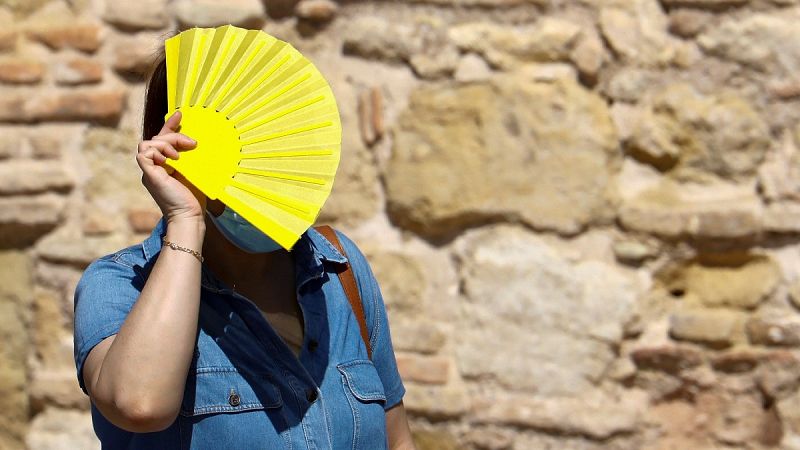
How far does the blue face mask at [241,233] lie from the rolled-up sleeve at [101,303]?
0.15m

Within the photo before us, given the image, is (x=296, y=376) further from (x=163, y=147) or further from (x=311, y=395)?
(x=163, y=147)

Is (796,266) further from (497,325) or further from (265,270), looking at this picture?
(265,270)

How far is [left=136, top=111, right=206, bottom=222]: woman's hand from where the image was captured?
1.55 m

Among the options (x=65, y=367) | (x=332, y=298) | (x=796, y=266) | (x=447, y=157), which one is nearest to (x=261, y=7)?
(x=447, y=157)

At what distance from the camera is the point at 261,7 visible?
110 inches

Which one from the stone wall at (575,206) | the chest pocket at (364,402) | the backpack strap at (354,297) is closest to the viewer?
the chest pocket at (364,402)

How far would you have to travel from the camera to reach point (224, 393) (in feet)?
5.08

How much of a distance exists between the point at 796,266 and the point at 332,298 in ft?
4.30

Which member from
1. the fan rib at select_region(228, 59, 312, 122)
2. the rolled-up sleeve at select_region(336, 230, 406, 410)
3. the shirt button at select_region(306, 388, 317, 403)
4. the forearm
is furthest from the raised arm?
the rolled-up sleeve at select_region(336, 230, 406, 410)

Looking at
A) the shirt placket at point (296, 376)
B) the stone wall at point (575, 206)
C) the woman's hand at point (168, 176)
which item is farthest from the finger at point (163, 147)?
the stone wall at point (575, 206)

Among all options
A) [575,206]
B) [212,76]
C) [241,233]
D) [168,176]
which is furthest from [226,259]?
[575,206]

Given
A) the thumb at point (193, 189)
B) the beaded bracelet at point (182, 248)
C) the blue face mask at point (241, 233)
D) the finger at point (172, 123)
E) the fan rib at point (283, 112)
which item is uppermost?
the finger at point (172, 123)

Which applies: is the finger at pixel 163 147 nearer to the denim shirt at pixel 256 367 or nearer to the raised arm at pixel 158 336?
the raised arm at pixel 158 336

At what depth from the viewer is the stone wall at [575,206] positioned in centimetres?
256
